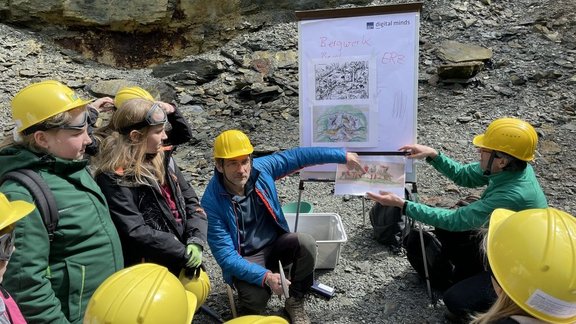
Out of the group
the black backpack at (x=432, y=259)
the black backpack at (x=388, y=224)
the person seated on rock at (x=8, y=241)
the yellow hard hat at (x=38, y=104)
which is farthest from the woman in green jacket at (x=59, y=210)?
the black backpack at (x=388, y=224)

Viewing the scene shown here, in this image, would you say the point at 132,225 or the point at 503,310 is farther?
the point at 132,225

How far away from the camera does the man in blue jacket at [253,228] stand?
3.05 metres

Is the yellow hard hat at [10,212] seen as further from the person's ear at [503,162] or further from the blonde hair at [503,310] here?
the person's ear at [503,162]

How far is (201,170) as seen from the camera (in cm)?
677

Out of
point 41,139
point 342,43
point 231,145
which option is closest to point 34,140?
point 41,139

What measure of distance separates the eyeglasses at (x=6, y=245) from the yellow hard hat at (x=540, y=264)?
189 cm

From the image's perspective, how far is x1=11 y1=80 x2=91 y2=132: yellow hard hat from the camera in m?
2.20

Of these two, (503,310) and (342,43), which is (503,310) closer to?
(503,310)

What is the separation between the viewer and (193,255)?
2.96 metres

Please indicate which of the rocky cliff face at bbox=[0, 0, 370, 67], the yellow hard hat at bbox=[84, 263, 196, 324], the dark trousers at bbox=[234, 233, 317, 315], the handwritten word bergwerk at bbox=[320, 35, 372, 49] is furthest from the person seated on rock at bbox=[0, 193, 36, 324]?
the rocky cliff face at bbox=[0, 0, 370, 67]

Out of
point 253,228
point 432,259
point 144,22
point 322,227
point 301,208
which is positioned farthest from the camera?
point 144,22

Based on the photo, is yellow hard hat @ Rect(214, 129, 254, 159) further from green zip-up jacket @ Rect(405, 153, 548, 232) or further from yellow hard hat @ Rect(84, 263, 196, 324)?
yellow hard hat @ Rect(84, 263, 196, 324)

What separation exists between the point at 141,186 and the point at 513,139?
8.15 feet

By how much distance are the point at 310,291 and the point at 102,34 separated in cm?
962
